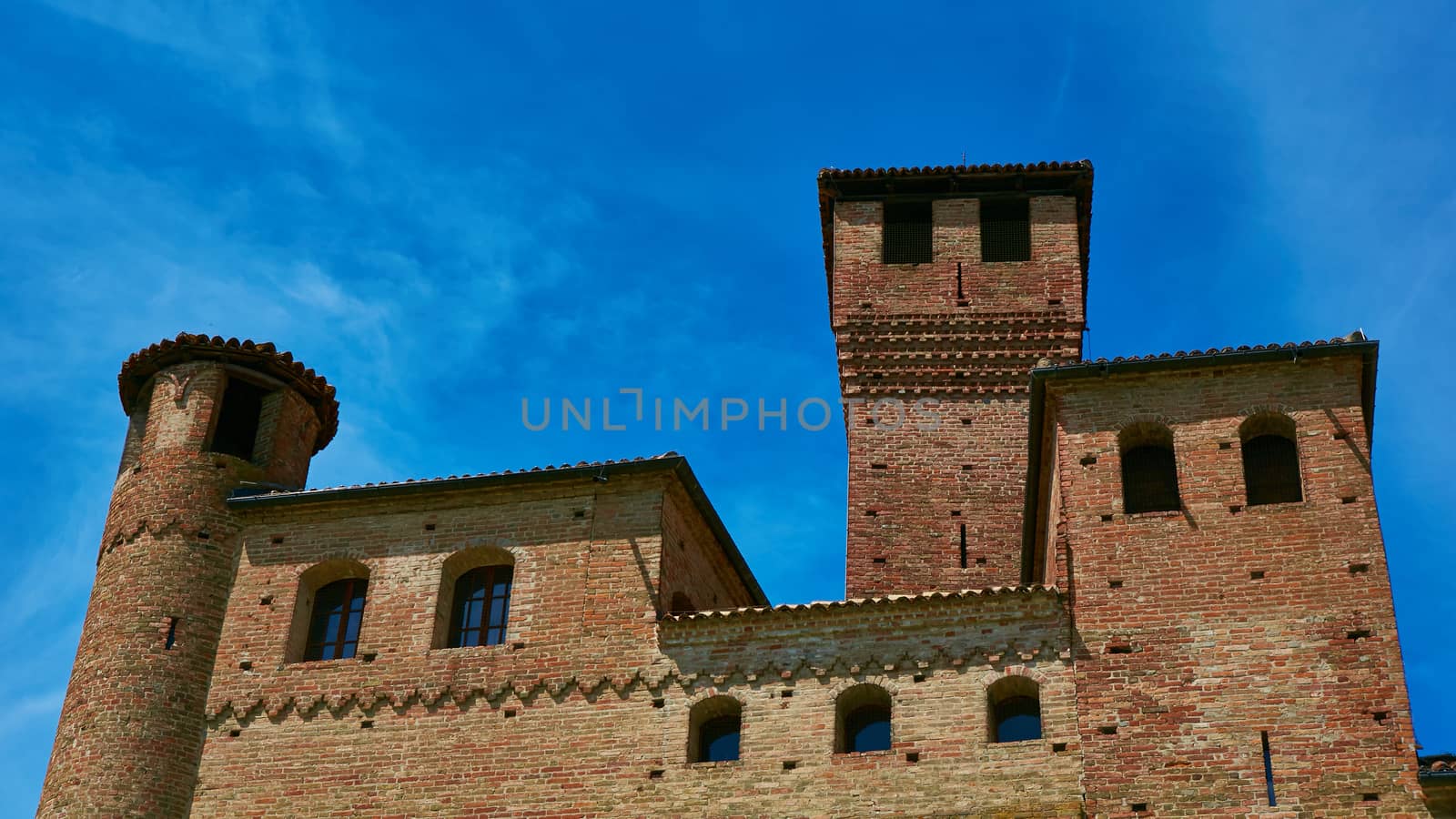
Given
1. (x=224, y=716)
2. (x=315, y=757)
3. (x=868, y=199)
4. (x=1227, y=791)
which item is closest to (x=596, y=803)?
(x=315, y=757)

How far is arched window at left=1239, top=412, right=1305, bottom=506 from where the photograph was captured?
66.4 feet

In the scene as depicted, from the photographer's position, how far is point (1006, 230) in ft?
95.6

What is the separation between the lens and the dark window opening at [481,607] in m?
22.2

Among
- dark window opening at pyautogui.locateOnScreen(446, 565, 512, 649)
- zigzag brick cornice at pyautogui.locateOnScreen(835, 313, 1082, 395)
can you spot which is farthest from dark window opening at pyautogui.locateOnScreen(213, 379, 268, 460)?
zigzag brick cornice at pyautogui.locateOnScreen(835, 313, 1082, 395)

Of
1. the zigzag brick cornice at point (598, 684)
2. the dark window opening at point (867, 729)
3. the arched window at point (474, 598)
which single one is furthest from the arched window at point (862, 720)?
the arched window at point (474, 598)

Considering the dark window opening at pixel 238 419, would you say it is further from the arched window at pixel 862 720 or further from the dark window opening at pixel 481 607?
the arched window at pixel 862 720

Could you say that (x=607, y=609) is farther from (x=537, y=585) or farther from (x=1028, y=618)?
(x=1028, y=618)

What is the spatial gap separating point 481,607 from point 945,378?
29.1 ft

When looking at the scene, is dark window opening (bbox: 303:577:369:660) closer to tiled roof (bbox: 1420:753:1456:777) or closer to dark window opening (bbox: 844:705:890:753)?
dark window opening (bbox: 844:705:890:753)

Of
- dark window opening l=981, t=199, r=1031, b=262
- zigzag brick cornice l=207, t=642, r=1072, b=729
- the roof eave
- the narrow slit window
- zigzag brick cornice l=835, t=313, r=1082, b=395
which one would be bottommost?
the narrow slit window

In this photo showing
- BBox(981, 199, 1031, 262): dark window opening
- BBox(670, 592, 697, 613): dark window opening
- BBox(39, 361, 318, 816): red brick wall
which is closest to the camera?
BBox(39, 361, 318, 816): red brick wall

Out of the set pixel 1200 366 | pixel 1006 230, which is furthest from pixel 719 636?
pixel 1006 230

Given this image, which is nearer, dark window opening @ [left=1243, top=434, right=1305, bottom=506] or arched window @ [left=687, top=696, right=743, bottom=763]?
dark window opening @ [left=1243, top=434, right=1305, bottom=506]

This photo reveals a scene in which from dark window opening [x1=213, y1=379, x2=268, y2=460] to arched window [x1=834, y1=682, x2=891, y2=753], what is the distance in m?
9.41
